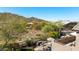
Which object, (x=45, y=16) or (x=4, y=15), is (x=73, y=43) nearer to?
(x=45, y=16)

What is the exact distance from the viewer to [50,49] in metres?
2.84

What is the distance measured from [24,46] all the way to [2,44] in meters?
0.27

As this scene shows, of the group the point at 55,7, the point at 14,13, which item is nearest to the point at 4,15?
the point at 14,13

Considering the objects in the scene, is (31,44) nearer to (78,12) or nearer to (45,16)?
(45,16)

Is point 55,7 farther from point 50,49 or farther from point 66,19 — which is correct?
point 50,49

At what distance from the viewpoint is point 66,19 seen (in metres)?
2.83

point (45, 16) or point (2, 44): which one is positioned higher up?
point (45, 16)

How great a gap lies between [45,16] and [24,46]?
0.45 metres
